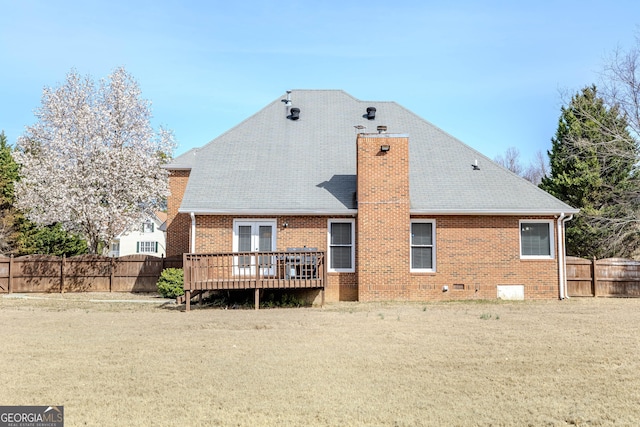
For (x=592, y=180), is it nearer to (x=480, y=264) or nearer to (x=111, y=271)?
(x=480, y=264)

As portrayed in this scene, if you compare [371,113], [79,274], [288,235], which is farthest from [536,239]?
[79,274]

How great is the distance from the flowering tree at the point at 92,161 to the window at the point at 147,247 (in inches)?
872

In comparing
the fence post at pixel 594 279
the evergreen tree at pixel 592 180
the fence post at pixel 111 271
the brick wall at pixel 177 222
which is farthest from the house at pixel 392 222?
the evergreen tree at pixel 592 180

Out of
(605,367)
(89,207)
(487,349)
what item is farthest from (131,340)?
(89,207)

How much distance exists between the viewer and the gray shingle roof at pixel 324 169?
16656 mm

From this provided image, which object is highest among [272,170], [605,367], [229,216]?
[272,170]

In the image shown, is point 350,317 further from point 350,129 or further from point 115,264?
point 115,264

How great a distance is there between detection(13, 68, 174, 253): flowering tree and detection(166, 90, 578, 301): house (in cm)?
779

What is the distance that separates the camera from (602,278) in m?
18.2

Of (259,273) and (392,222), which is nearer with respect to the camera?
(259,273)

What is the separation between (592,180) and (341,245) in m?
17.0

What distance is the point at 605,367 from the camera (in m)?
7.11

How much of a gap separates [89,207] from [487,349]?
65.3 feet

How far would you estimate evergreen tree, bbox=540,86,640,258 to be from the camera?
26.3m
